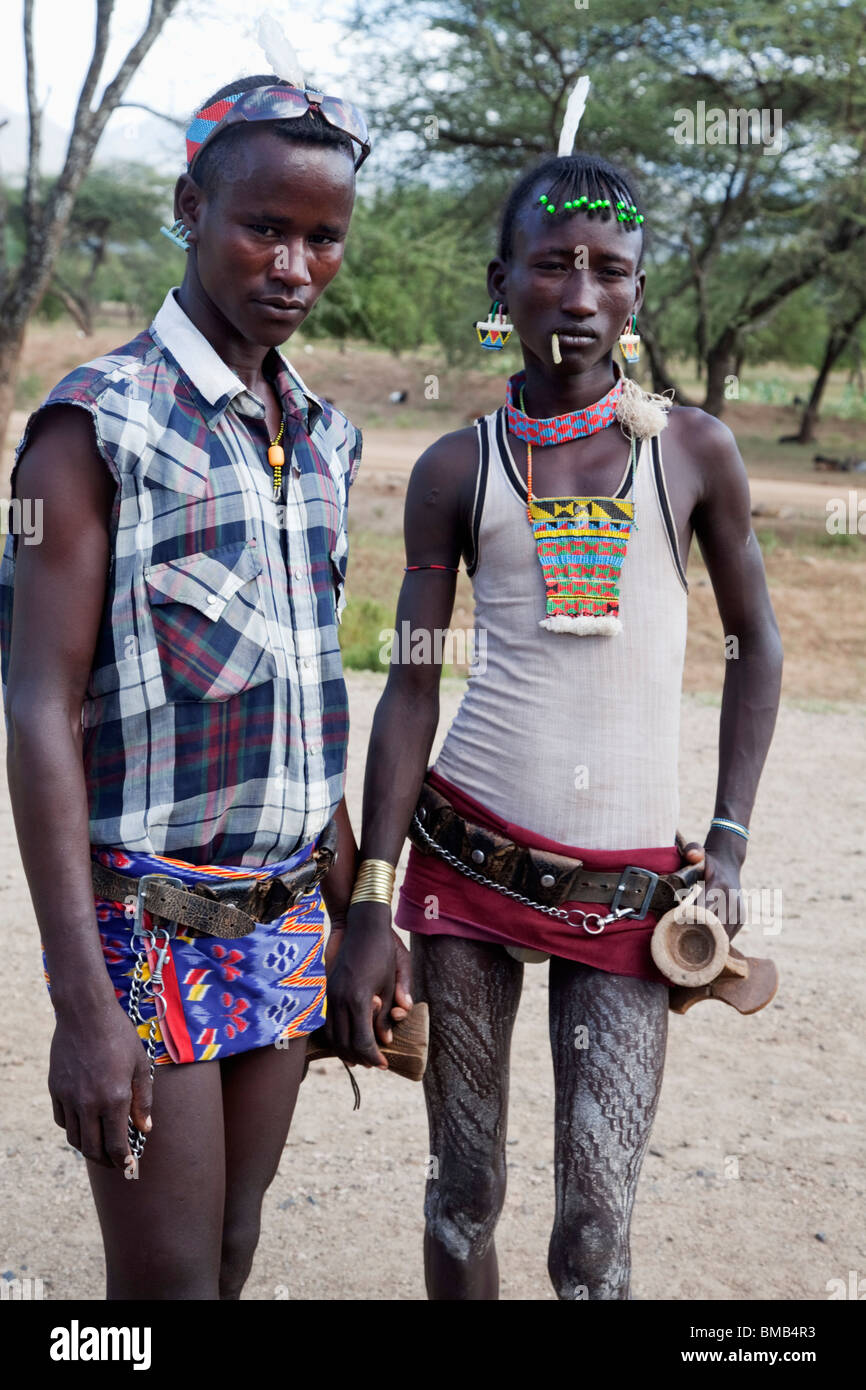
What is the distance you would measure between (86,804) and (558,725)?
86cm

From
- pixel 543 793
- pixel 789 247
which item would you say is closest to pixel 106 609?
pixel 543 793

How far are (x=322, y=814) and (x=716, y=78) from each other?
49.3 ft

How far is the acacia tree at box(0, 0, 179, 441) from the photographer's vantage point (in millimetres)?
11438

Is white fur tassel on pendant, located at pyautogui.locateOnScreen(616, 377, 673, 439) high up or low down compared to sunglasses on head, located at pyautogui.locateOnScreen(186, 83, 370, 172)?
down

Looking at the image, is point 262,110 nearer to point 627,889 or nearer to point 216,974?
point 216,974

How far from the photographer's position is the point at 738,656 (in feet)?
8.35

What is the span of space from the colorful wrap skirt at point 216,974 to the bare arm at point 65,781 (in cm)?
10

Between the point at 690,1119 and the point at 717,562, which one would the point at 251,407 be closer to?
the point at 717,562

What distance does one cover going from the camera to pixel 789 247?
16422mm

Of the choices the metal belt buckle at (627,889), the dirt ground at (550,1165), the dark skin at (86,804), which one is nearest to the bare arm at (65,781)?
the dark skin at (86,804)

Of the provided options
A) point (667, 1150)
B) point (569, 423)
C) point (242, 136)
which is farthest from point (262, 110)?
point (667, 1150)

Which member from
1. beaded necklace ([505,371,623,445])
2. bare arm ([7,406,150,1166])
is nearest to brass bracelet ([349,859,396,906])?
Result: bare arm ([7,406,150,1166])

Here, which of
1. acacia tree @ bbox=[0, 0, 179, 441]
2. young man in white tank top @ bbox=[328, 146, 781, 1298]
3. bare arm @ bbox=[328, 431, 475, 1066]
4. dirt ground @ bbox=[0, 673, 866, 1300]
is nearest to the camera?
young man in white tank top @ bbox=[328, 146, 781, 1298]

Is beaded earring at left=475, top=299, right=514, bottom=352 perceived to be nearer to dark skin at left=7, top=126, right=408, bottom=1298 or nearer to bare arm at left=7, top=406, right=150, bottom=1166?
dark skin at left=7, top=126, right=408, bottom=1298
